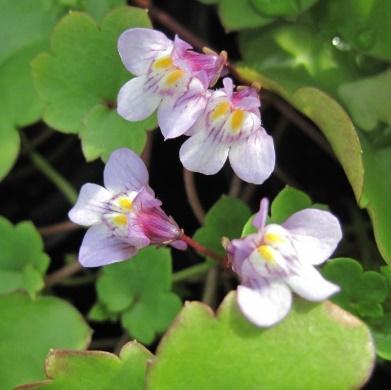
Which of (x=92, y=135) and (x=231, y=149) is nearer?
(x=231, y=149)

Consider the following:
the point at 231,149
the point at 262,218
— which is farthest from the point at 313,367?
the point at 231,149

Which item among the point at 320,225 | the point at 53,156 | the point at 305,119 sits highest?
the point at 320,225

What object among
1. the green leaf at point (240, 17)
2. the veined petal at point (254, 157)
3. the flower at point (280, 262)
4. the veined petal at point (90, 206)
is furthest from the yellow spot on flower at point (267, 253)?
the green leaf at point (240, 17)

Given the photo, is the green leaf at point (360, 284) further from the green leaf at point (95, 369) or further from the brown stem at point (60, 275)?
the brown stem at point (60, 275)

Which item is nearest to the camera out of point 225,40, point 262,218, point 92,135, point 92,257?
point 262,218

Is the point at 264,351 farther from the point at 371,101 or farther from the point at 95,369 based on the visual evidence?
the point at 371,101

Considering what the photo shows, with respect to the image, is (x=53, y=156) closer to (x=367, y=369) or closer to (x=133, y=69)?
(x=133, y=69)

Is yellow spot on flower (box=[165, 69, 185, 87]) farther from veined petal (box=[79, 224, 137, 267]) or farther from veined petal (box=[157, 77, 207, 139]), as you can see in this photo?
veined petal (box=[79, 224, 137, 267])
